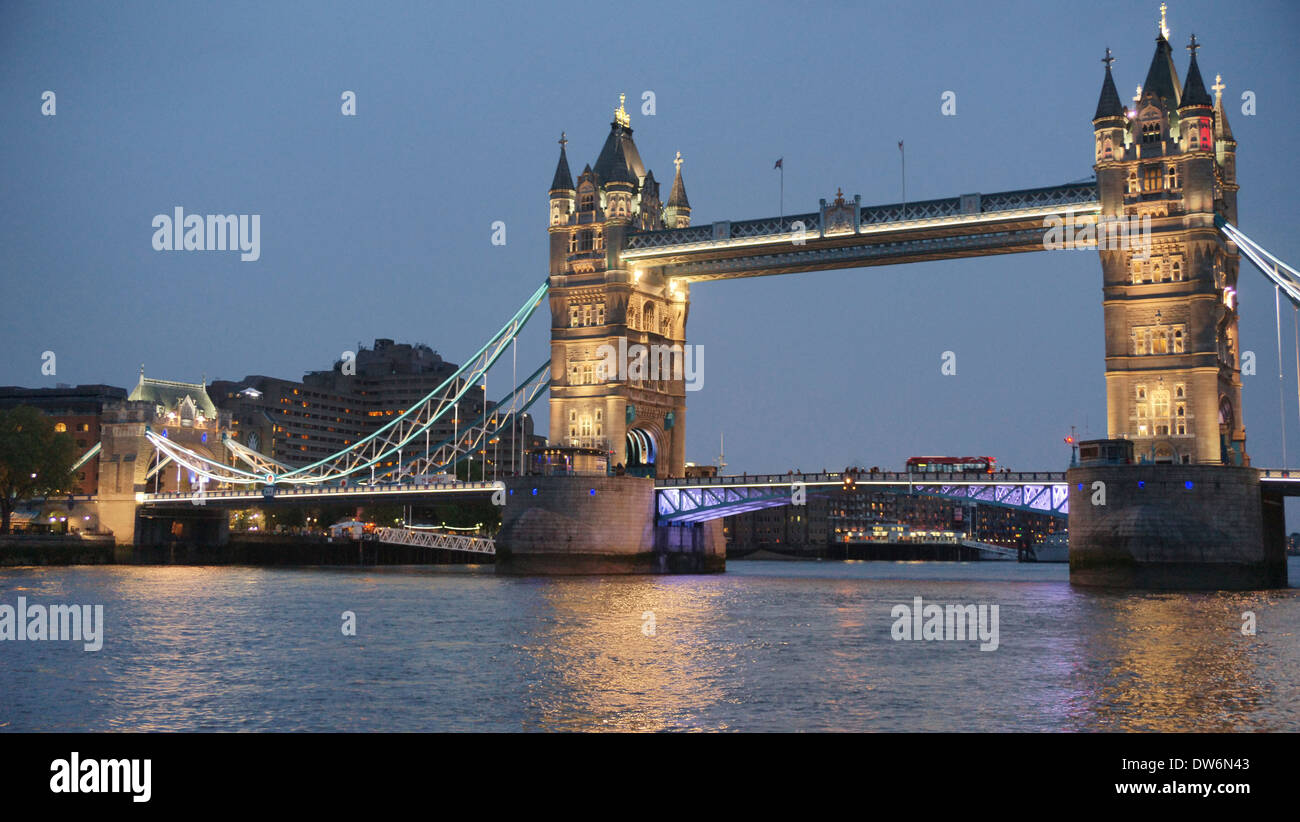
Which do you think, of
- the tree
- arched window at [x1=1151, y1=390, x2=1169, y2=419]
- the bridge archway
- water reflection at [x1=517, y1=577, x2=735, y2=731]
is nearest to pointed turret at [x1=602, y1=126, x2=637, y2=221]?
the bridge archway

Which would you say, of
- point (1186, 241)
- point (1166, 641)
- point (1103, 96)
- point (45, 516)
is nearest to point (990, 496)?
point (1186, 241)

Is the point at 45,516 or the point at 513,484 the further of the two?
the point at 45,516

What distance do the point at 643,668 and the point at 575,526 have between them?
133 ft

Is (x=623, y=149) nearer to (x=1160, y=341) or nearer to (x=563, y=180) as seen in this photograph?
(x=563, y=180)

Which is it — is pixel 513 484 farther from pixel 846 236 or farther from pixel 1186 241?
pixel 1186 241

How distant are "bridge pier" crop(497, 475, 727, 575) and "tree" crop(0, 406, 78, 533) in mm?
34314

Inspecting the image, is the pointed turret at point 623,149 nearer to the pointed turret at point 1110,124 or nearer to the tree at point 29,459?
the pointed turret at point 1110,124

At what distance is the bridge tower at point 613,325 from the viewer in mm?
74812

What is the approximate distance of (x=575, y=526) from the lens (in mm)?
68750

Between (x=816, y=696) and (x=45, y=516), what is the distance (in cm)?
8318

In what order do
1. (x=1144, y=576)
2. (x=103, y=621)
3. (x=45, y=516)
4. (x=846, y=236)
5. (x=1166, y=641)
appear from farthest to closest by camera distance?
1. (x=45, y=516)
2. (x=846, y=236)
3. (x=1144, y=576)
4. (x=103, y=621)
5. (x=1166, y=641)

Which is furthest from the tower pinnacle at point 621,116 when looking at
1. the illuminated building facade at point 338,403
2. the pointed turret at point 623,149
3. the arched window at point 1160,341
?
the illuminated building facade at point 338,403

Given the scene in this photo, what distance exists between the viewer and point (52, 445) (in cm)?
8706

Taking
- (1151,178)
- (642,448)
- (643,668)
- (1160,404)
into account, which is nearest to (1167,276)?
(1151,178)
